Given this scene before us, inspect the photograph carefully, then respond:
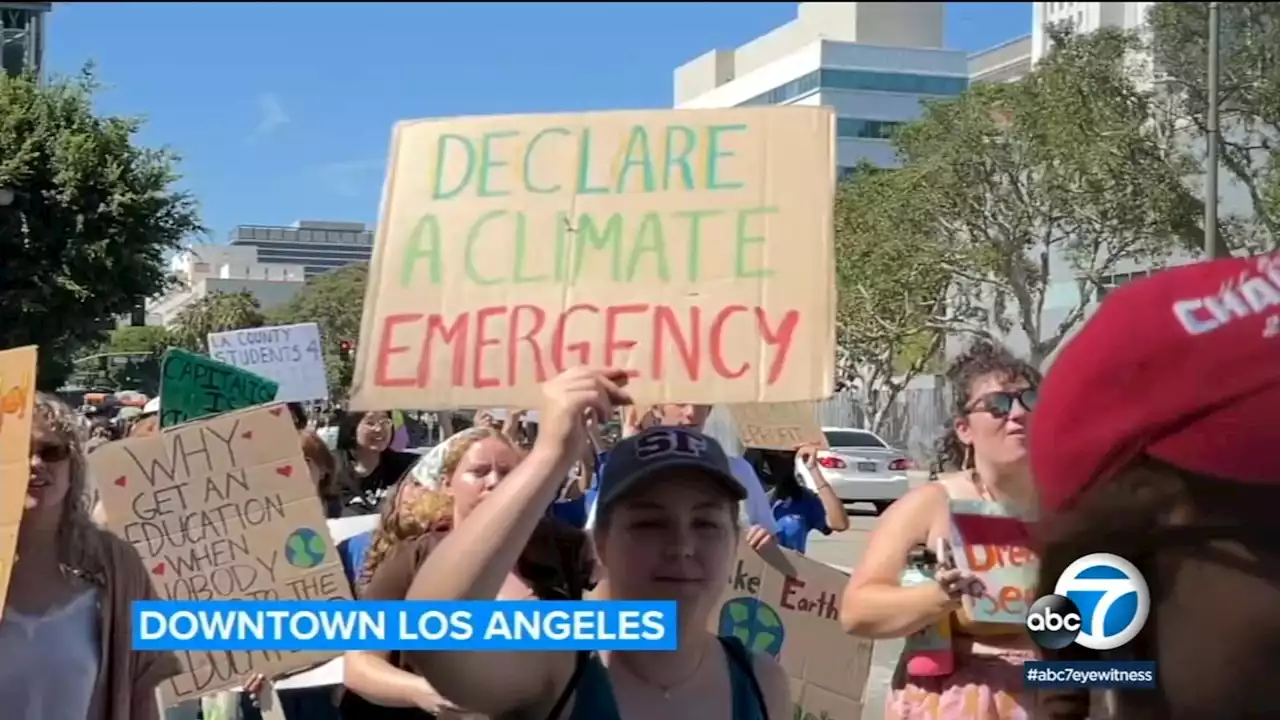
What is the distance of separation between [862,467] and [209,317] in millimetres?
11719

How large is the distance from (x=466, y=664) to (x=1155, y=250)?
80.8 inches

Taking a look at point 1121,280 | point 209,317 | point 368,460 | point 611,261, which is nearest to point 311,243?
point 611,261

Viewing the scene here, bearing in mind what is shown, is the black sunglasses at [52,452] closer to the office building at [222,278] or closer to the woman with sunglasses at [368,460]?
the office building at [222,278]

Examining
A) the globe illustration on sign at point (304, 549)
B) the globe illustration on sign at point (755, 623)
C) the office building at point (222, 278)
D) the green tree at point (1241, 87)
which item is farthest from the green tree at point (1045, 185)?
the office building at point (222, 278)

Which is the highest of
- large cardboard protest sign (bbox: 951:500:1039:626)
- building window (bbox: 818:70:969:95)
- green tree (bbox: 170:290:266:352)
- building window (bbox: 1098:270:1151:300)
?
building window (bbox: 818:70:969:95)

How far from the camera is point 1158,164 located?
19.0ft

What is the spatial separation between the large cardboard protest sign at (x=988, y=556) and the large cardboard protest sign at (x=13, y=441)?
5.97 feet

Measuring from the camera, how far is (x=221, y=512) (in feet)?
12.0

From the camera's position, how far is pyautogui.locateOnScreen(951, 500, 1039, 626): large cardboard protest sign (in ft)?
7.09

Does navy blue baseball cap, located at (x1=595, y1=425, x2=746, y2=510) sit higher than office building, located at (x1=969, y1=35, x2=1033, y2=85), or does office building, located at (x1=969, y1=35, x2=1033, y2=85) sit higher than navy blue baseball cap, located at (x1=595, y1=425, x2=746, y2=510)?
office building, located at (x1=969, y1=35, x2=1033, y2=85)

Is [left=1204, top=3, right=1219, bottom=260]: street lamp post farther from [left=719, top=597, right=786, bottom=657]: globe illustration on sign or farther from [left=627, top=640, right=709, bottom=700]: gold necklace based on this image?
[left=627, top=640, right=709, bottom=700]: gold necklace

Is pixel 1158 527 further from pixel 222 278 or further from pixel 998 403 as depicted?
pixel 222 278

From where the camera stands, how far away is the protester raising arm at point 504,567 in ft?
5.42

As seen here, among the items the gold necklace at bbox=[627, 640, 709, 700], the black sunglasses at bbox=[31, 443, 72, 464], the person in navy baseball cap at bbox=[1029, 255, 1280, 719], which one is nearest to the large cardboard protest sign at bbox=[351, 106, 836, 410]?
the gold necklace at bbox=[627, 640, 709, 700]
